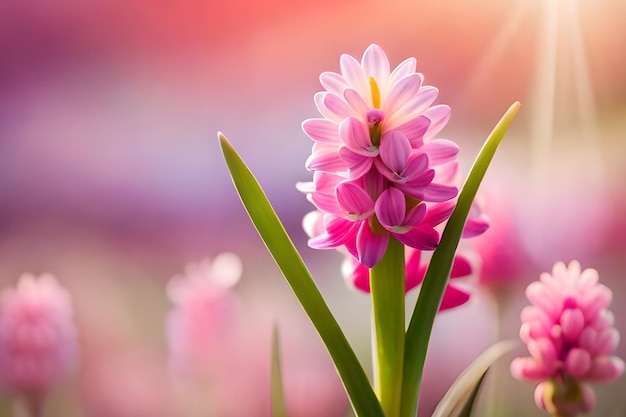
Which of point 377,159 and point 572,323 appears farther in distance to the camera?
point 572,323

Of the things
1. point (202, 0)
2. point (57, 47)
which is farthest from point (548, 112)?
point (57, 47)

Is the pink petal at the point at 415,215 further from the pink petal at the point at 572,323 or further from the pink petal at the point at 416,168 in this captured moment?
the pink petal at the point at 572,323

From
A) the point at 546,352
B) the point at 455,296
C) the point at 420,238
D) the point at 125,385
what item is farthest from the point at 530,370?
the point at 125,385

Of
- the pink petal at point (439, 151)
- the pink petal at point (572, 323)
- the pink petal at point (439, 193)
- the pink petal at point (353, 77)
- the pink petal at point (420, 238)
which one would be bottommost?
the pink petal at point (572, 323)

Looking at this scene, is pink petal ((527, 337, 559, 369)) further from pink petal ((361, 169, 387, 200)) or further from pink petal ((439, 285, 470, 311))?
pink petal ((361, 169, 387, 200))

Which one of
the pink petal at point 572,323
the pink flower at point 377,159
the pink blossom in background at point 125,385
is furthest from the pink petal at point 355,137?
the pink blossom in background at point 125,385

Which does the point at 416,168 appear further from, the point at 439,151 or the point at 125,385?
the point at 125,385

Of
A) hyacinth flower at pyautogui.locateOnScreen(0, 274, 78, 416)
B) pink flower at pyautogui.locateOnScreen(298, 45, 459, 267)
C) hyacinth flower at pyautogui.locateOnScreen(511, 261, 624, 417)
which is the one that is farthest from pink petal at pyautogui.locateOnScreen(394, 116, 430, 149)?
hyacinth flower at pyautogui.locateOnScreen(0, 274, 78, 416)
